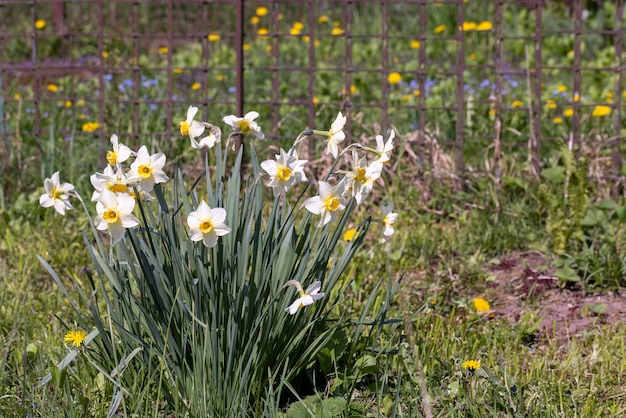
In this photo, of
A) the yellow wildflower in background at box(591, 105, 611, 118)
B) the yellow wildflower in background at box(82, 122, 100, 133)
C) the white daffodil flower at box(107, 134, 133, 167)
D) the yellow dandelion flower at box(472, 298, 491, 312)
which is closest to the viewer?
the white daffodil flower at box(107, 134, 133, 167)

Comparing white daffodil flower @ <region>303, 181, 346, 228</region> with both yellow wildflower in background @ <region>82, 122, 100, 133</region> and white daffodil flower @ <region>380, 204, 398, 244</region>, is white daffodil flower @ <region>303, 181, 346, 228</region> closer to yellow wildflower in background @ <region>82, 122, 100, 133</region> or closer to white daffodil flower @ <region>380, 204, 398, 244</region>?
white daffodil flower @ <region>380, 204, 398, 244</region>

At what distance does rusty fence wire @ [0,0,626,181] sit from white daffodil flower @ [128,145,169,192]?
2.34 m

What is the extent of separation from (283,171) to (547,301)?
1696 mm

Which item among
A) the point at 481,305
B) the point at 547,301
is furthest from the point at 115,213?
the point at 547,301

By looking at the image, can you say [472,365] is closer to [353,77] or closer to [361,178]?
[361,178]

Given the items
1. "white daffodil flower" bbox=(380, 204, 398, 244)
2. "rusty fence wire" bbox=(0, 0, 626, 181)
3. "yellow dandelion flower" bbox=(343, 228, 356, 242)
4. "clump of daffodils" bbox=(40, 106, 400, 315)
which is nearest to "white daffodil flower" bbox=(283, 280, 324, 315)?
"clump of daffodils" bbox=(40, 106, 400, 315)

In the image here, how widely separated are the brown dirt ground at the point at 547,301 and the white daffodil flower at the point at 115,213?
5.46 feet

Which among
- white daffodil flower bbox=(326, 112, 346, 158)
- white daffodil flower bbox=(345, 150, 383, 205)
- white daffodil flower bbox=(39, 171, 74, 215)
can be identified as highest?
white daffodil flower bbox=(326, 112, 346, 158)

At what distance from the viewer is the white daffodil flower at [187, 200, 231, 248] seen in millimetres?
2080

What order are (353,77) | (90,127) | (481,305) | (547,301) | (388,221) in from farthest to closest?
1. (353,77)
2. (90,127)
3. (547,301)
4. (481,305)
5. (388,221)

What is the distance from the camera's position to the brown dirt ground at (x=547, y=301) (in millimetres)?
3285

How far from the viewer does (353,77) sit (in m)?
5.95

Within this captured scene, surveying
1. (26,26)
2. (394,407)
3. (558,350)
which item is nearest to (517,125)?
(558,350)

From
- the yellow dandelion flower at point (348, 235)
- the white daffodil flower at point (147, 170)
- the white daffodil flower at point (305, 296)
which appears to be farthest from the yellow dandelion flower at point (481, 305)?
the white daffodil flower at point (147, 170)
